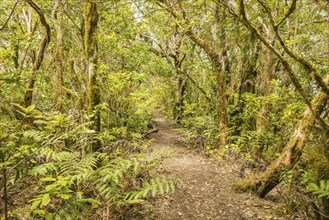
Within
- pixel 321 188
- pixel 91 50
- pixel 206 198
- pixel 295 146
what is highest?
pixel 91 50

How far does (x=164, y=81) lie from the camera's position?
18625 millimetres

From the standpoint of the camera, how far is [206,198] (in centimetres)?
518

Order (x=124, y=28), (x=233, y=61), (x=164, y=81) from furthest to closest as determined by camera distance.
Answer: (x=164, y=81) → (x=233, y=61) → (x=124, y=28)

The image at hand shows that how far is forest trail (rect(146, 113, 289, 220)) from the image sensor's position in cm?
445

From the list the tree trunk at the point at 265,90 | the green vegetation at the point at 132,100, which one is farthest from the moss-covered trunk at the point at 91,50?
the tree trunk at the point at 265,90

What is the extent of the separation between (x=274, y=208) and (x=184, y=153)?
16.0ft

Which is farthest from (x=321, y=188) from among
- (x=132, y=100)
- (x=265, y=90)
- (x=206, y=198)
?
(x=132, y=100)

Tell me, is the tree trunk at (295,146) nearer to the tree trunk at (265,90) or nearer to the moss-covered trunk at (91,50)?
the tree trunk at (265,90)

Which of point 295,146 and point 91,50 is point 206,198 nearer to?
point 295,146

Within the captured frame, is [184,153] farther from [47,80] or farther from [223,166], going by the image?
[47,80]

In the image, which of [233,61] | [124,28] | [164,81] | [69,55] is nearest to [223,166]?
[233,61]

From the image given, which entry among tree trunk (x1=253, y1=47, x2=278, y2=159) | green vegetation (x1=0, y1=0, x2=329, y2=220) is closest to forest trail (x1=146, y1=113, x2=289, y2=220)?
green vegetation (x1=0, y1=0, x2=329, y2=220)

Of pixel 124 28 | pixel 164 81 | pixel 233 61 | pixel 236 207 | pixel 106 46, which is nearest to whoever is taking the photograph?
pixel 236 207

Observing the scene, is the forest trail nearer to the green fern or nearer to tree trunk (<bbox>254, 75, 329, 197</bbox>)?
tree trunk (<bbox>254, 75, 329, 197</bbox>)
